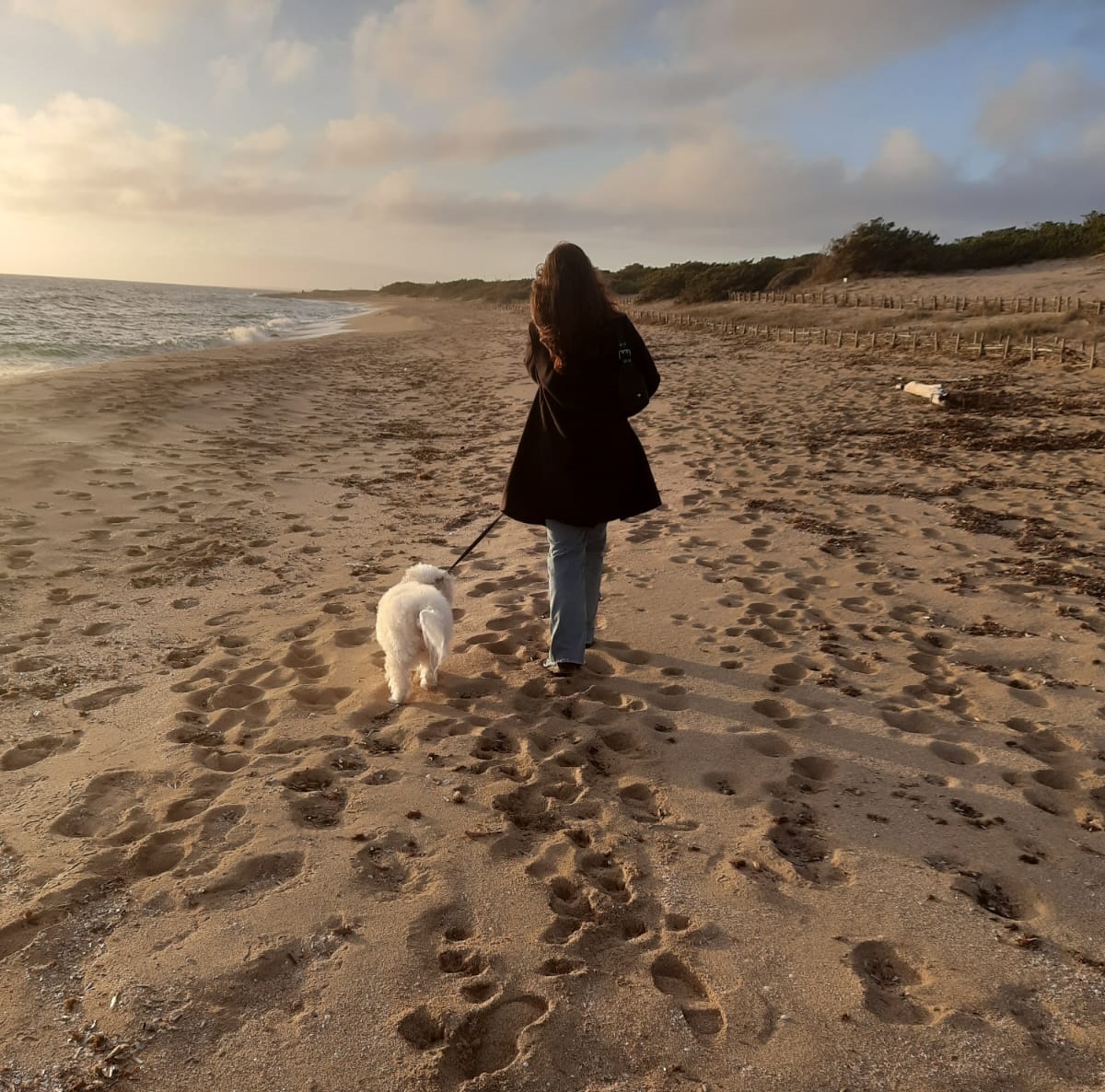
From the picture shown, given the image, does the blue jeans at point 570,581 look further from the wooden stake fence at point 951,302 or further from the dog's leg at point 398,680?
the wooden stake fence at point 951,302

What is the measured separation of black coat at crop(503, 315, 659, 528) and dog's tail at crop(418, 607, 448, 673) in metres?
0.61

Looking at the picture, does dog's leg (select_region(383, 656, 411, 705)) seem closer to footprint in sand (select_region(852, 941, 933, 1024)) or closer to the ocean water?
footprint in sand (select_region(852, 941, 933, 1024))

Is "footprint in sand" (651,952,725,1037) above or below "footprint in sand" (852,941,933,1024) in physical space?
below

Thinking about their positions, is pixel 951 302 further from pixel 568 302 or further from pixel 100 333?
pixel 100 333

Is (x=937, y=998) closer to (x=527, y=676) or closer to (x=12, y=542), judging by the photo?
(x=527, y=676)

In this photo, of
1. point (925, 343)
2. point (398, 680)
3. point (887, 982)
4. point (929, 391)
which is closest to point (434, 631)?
point (398, 680)

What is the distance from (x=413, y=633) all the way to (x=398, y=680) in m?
0.27

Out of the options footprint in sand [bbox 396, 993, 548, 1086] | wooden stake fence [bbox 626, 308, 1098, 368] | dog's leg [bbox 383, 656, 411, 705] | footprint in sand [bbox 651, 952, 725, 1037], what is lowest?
footprint in sand [bbox 396, 993, 548, 1086]

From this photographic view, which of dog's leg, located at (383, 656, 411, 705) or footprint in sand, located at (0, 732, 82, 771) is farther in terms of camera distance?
dog's leg, located at (383, 656, 411, 705)

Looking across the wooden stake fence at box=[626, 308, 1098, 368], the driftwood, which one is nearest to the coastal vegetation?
the wooden stake fence at box=[626, 308, 1098, 368]

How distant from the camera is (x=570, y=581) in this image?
3.81 meters

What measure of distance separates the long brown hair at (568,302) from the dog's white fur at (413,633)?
129cm

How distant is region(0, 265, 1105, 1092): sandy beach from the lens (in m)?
1.95

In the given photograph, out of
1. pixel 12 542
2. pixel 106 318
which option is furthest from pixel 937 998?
pixel 106 318
